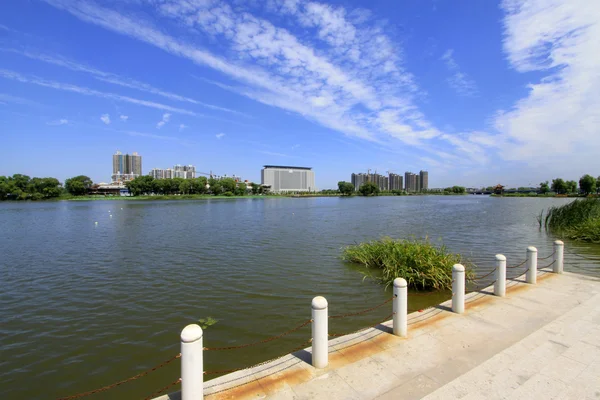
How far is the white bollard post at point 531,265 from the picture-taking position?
9.02 meters

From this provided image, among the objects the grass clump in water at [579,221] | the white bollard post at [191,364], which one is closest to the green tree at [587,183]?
the grass clump in water at [579,221]

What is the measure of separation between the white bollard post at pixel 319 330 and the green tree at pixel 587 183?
585 ft

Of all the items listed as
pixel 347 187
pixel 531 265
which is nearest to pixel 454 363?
pixel 531 265

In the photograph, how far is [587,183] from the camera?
5172 inches

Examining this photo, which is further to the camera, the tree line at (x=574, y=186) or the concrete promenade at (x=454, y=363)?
the tree line at (x=574, y=186)

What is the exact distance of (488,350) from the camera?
5363 mm

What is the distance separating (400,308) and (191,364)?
12.7 ft

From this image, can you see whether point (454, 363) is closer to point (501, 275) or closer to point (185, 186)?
point (501, 275)

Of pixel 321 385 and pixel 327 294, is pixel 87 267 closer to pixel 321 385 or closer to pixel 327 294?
pixel 327 294

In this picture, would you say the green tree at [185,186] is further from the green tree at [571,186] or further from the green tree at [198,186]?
the green tree at [571,186]

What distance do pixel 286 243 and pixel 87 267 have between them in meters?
11.6

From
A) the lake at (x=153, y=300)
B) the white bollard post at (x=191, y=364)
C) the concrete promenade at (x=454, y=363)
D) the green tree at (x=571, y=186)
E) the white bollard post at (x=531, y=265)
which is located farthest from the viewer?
the green tree at (x=571, y=186)

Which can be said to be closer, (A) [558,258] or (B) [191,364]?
(B) [191,364]

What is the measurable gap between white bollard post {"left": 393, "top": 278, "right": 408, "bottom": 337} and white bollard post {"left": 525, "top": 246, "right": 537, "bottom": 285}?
5.81m
